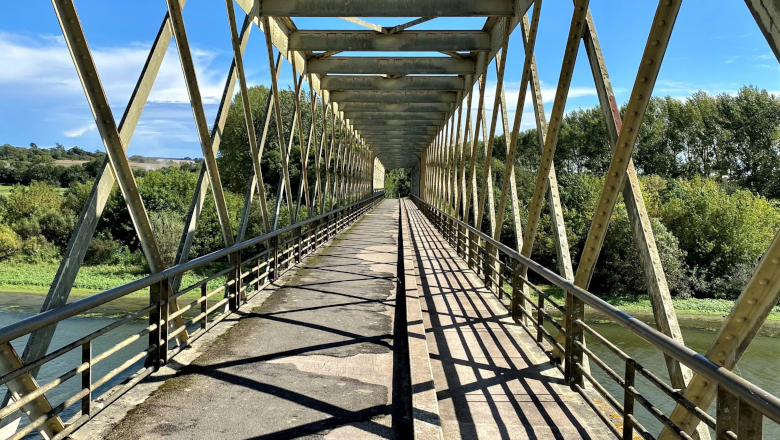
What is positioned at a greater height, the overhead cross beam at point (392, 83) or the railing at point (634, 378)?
the overhead cross beam at point (392, 83)

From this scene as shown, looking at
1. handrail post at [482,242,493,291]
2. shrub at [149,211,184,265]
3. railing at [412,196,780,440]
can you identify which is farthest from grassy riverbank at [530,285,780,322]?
railing at [412,196,780,440]

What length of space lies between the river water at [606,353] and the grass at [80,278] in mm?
2396

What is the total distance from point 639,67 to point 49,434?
397cm

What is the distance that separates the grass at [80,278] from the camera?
1334 inches

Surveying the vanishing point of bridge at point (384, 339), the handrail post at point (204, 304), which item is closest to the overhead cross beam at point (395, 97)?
the vanishing point of bridge at point (384, 339)

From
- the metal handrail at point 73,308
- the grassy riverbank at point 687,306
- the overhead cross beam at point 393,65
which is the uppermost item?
the overhead cross beam at point 393,65

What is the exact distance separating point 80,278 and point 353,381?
37.5 m

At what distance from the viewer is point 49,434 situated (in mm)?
3088

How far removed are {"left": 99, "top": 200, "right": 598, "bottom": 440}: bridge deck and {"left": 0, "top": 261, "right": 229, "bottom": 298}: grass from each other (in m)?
29.7

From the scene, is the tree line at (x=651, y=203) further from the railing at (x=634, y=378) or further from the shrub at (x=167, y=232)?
the railing at (x=634, y=378)

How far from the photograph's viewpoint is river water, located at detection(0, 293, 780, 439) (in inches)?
718

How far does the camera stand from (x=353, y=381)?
14.6 feet

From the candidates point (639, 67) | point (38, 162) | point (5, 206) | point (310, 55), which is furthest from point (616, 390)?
point (38, 162)

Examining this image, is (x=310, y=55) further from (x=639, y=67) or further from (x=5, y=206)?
(x=5, y=206)
